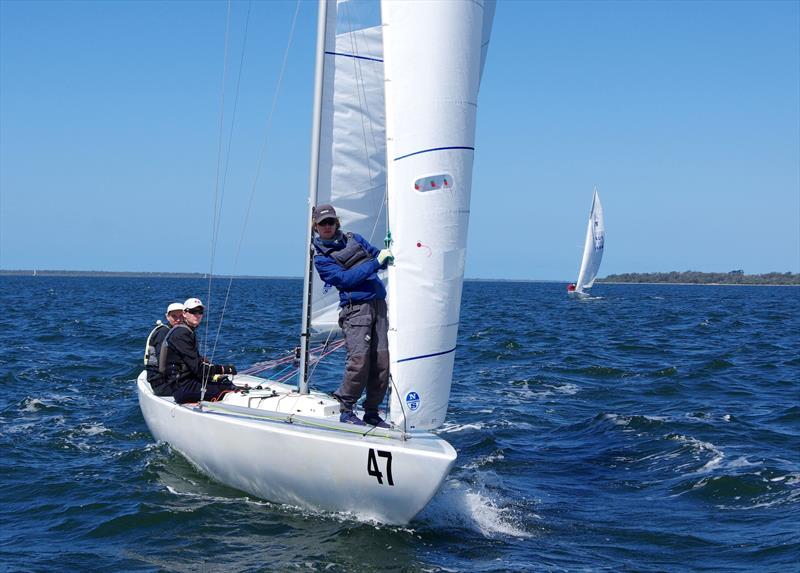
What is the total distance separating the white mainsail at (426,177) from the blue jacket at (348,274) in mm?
339

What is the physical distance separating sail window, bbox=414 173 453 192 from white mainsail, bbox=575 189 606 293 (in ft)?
156

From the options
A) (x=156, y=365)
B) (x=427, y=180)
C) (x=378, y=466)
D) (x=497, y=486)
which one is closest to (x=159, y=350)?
(x=156, y=365)

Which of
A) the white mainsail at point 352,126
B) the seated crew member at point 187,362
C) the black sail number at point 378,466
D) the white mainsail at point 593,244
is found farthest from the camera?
the white mainsail at point 593,244

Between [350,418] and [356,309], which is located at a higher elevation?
[356,309]

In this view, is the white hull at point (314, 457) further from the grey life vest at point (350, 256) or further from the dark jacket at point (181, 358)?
the grey life vest at point (350, 256)

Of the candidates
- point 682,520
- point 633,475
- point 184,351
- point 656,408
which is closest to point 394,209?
point 184,351

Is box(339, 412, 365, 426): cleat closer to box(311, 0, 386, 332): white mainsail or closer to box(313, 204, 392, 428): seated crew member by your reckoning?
box(313, 204, 392, 428): seated crew member

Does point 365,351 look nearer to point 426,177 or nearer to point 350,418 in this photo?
point 350,418

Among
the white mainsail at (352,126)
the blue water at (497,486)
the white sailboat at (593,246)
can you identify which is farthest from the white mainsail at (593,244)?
the white mainsail at (352,126)

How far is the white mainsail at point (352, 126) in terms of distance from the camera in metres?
8.31

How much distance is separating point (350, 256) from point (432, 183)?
1.07m

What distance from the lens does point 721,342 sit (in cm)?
2220

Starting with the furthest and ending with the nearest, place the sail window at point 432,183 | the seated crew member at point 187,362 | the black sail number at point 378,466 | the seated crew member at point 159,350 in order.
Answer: the seated crew member at point 159,350 < the seated crew member at point 187,362 < the sail window at point 432,183 < the black sail number at point 378,466

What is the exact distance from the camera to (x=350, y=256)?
7059 mm
